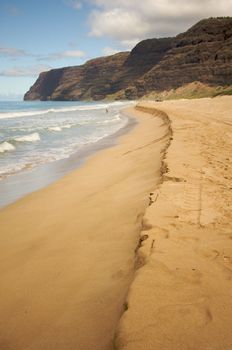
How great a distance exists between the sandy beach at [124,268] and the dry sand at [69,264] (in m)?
0.01

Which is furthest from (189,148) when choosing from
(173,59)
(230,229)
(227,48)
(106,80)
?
(106,80)

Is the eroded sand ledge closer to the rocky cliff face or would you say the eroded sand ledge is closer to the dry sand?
the dry sand

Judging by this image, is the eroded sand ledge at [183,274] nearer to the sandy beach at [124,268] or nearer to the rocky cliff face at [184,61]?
the sandy beach at [124,268]

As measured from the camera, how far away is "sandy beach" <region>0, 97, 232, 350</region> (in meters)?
2.17

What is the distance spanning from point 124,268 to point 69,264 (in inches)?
27.4

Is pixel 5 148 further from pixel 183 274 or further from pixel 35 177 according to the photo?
pixel 183 274

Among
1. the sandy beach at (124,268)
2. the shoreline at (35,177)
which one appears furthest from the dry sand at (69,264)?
the shoreline at (35,177)

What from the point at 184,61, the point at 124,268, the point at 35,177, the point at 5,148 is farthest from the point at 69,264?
the point at 184,61

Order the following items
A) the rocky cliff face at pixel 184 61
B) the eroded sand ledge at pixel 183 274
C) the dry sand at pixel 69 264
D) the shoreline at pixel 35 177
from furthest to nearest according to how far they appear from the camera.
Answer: the rocky cliff face at pixel 184 61 < the shoreline at pixel 35 177 < the dry sand at pixel 69 264 < the eroded sand ledge at pixel 183 274

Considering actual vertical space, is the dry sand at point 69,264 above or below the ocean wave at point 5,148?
above

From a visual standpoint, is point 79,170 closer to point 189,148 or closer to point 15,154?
point 189,148

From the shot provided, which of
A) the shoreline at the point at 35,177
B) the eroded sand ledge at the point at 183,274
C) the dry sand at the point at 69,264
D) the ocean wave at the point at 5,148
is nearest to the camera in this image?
the eroded sand ledge at the point at 183,274

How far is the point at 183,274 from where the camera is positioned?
2693 mm

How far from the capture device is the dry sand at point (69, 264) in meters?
2.42
